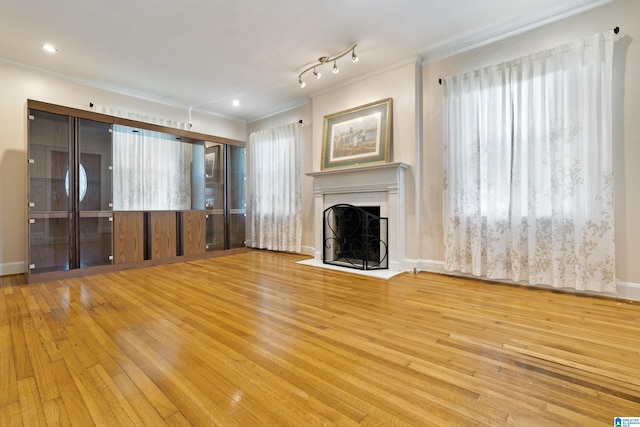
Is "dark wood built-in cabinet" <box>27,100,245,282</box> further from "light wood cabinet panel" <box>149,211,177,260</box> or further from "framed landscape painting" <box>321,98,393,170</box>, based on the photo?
"framed landscape painting" <box>321,98,393,170</box>

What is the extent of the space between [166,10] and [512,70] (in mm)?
3650

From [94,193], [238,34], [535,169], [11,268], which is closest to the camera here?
[535,169]

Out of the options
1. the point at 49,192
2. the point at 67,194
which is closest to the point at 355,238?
the point at 67,194

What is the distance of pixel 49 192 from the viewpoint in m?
3.63

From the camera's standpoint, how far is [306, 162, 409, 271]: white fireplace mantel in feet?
12.4

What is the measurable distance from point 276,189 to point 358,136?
2051 millimetres

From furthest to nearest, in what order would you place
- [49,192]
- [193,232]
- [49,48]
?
1. [193,232]
2. [49,192]
3. [49,48]

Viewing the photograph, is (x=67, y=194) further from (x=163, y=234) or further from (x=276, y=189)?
(x=276, y=189)

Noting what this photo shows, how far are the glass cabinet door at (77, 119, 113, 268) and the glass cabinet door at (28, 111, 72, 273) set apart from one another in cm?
15

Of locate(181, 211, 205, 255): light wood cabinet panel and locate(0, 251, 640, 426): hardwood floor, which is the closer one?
locate(0, 251, 640, 426): hardwood floor

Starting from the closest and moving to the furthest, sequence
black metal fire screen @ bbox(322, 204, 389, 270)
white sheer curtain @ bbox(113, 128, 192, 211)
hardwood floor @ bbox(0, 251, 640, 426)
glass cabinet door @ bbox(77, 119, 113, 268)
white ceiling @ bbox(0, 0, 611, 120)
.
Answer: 1. hardwood floor @ bbox(0, 251, 640, 426)
2. white ceiling @ bbox(0, 0, 611, 120)
3. glass cabinet door @ bbox(77, 119, 113, 268)
4. black metal fire screen @ bbox(322, 204, 389, 270)
5. white sheer curtain @ bbox(113, 128, 192, 211)

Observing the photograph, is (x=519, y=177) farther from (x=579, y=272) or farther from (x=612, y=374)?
(x=612, y=374)

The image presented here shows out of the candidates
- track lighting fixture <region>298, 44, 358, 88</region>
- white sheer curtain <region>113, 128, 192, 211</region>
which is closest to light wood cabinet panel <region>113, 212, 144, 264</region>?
white sheer curtain <region>113, 128, 192, 211</region>

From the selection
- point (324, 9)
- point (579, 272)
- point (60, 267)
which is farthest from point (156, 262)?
point (579, 272)
